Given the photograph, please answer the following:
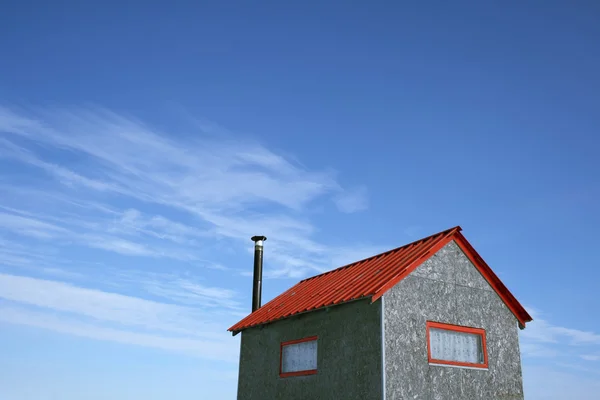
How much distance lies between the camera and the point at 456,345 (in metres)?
18.7

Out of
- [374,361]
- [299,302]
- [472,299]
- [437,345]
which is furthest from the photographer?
[299,302]

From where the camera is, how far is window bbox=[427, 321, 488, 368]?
1811cm

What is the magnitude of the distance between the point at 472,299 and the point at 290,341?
5.89 m

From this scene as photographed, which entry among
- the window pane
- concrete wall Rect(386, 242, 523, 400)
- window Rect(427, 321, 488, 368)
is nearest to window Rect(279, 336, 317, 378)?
the window pane

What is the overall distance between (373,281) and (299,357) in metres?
3.77

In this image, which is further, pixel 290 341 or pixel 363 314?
pixel 290 341

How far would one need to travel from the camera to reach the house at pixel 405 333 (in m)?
17.2

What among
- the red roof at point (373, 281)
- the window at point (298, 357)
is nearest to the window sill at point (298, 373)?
the window at point (298, 357)

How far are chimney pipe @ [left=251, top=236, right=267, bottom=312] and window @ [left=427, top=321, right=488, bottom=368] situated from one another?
448 inches

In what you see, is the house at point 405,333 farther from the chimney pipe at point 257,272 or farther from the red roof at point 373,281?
the chimney pipe at point 257,272

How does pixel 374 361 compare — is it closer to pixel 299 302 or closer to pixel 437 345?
pixel 437 345

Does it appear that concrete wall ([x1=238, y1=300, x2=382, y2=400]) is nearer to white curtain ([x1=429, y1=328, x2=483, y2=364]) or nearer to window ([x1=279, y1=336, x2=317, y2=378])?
window ([x1=279, y1=336, x2=317, y2=378])

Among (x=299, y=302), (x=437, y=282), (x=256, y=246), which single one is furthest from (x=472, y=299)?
(x=256, y=246)

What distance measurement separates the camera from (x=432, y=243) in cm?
1938
